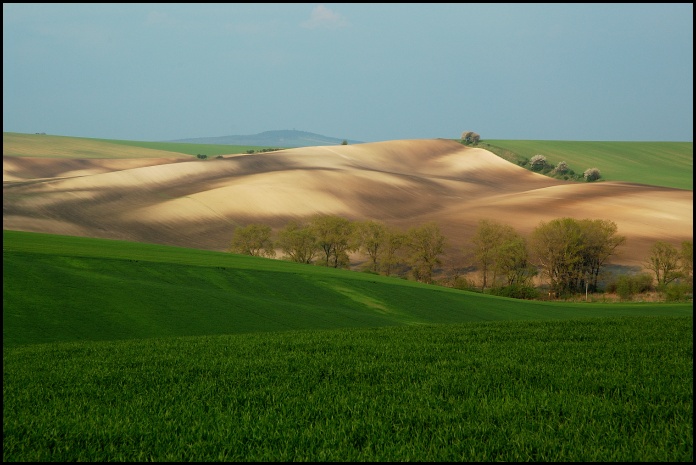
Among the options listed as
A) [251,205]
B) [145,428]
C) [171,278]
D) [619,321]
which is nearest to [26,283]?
[171,278]

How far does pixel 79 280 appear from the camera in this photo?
98.8 feet

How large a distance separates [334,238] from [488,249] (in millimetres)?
19587

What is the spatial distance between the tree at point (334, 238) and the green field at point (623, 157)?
2941 inches

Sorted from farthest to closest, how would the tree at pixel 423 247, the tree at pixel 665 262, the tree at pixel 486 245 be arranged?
1. the tree at pixel 423 247
2. the tree at pixel 486 245
3. the tree at pixel 665 262

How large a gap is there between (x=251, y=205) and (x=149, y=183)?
857 inches

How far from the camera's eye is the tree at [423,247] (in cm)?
8338

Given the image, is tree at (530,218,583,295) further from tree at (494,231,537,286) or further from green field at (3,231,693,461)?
green field at (3,231,693,461)

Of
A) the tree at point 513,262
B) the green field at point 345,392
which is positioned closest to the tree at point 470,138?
the tree at point 513,262

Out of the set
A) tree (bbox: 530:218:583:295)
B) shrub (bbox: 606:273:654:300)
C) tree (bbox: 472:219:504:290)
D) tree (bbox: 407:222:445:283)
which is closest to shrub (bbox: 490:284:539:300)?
tree (bbox: 530:218:583:295)

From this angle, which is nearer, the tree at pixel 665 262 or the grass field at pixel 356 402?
the grass field at pixel 356 402

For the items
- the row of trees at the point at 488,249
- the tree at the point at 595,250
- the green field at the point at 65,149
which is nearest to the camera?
the row of trees at the point at 488,249

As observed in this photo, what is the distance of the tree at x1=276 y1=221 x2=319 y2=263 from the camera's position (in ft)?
282

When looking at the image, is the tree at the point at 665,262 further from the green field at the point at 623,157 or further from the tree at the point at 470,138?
the tree at the point at 470,138

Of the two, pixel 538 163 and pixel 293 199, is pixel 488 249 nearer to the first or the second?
pixel 293 199
